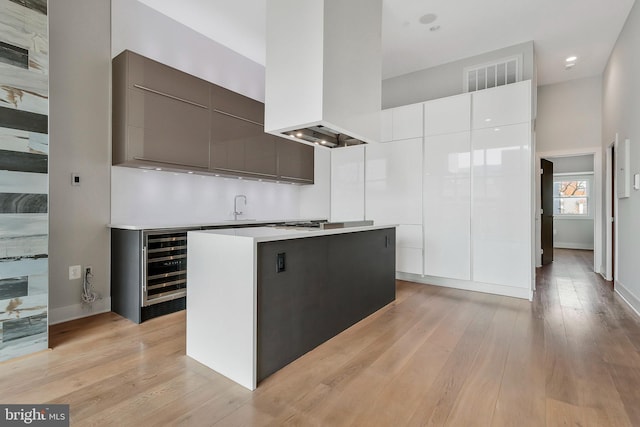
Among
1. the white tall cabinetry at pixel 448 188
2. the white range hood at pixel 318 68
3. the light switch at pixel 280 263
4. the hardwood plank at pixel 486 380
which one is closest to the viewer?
the hardwood plank at pixel 486 380

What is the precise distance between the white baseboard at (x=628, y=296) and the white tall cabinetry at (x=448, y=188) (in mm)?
1571

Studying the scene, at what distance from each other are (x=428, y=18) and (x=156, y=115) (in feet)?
10.7

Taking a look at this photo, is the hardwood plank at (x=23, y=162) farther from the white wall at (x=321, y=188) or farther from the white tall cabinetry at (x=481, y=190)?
the white tall cabinetry at (x=481, y=190)

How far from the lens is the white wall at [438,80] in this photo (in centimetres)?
418

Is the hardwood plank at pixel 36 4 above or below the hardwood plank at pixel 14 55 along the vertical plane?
above

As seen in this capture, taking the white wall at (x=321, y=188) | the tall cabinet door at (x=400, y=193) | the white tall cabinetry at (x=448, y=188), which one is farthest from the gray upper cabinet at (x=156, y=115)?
the white tall cabinetry at (x=448, y=188)

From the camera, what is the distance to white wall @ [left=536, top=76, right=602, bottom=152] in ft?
17.6

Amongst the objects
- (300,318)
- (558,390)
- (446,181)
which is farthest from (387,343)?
(446,181)

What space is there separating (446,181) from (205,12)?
3.58m

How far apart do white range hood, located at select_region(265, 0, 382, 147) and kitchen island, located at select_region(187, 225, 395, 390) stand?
91 centimetres

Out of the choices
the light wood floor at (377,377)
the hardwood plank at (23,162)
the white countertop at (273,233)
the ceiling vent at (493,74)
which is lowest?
the light wood floor at (377,377)

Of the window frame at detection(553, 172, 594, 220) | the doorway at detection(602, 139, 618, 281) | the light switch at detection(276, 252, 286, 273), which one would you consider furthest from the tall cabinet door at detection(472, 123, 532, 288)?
the window frame at detection(553, 172, 594, 220)

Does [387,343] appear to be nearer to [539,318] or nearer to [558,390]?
[558,390]

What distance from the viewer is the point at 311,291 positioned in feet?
7.68
